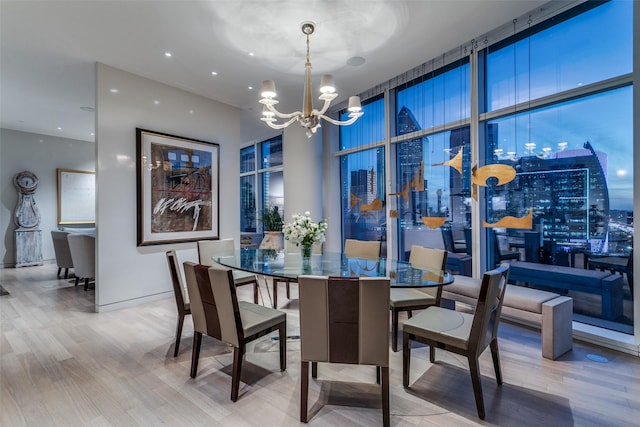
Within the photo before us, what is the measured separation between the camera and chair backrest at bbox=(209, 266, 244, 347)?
205cm

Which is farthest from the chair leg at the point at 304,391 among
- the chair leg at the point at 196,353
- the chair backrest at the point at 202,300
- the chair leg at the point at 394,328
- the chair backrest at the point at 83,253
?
the chair backrest at the point at 83,253

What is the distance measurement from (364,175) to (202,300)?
3717mm

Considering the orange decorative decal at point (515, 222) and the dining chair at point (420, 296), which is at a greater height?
the orange decorative decal at point (515, 222)

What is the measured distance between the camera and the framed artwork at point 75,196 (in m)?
7.66

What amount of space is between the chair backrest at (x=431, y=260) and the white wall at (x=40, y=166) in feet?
28.5

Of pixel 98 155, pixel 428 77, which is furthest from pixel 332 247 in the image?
pixel 98 155

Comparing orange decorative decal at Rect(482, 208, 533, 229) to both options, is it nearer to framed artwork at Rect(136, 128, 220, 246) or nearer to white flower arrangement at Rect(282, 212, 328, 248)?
white flower arrangement at Rect(282, 212, 328, 248)

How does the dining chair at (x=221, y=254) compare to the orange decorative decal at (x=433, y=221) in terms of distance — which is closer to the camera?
the dining chair at (x=221, y=254)

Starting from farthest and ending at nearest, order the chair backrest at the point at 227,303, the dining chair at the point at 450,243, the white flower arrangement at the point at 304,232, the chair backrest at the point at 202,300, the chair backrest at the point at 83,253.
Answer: the chair backrest at the point at 83,253
the dining chair at the point at 450,243
the white flower arrangement at the point at 304,232
the chair backrest at the point at 202,300
the chair backrest at the point at 227,303

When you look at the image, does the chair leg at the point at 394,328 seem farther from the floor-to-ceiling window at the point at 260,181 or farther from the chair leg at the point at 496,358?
the floor-to-ceiling window at the point at 260,181

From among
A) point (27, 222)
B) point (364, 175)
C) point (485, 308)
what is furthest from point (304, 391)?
point (27, 222)

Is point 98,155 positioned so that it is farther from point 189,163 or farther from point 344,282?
point 344,282

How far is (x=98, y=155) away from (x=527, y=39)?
5.25 m

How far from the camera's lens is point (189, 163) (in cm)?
474
